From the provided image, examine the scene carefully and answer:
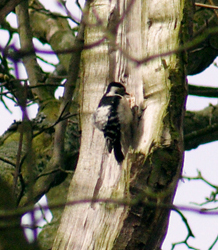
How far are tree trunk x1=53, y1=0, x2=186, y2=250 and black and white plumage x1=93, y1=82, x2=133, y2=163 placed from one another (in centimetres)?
8

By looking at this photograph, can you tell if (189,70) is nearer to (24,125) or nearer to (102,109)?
(102,109)

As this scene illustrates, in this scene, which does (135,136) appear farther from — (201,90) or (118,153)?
(201,90)

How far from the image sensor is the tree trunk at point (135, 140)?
8.03 feet

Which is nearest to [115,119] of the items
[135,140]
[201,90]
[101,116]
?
[101,116]

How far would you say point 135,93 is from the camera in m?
2.92

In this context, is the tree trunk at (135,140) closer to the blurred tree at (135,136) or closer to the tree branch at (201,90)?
the blurred tree at (135,136)

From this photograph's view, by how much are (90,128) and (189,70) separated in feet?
7.47

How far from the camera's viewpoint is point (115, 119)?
2.85 m

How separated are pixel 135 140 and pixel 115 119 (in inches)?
9.1

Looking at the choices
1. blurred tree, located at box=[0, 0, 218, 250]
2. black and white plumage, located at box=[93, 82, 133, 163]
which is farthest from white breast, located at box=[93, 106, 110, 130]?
blurred tree, located at box=[0, 0, 218, 250]

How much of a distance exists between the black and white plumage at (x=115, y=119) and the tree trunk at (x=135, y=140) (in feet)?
0.26

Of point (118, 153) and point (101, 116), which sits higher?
point (101, 116)

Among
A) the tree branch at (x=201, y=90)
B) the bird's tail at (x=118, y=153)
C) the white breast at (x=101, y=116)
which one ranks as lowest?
the bird's tail at (x=118, y=153)

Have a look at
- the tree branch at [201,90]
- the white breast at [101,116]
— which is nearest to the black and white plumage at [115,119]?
the white breast at [101,116]
